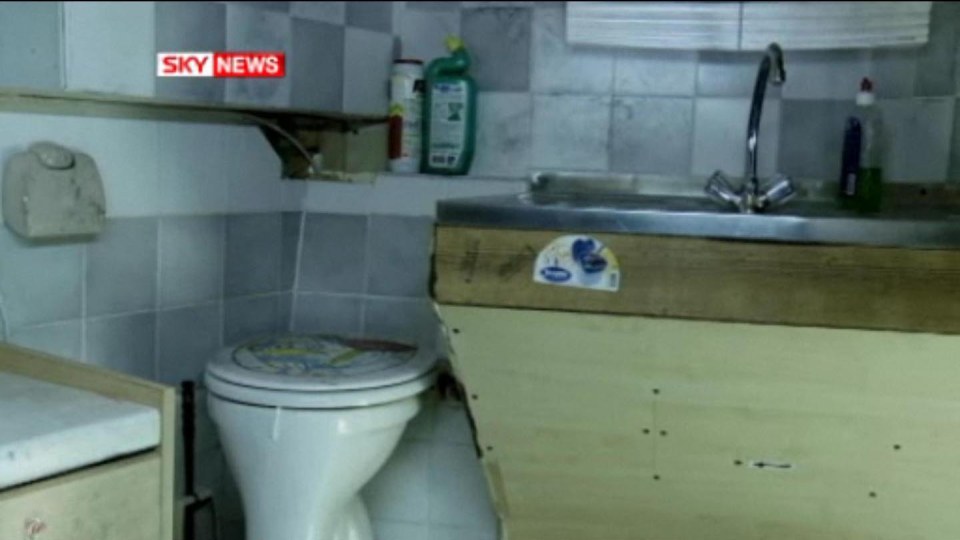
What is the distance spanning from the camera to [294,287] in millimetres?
1941

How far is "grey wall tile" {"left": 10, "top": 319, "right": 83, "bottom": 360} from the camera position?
1420 mm

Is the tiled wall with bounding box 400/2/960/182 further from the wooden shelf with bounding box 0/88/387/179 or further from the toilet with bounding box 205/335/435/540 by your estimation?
the toilet with bounding box 205/335/435/540

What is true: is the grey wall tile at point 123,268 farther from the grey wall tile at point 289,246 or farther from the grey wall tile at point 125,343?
the grey wall tile at point 289,246

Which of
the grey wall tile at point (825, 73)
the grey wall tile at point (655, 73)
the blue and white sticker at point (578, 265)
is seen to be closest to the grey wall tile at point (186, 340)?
the blue and white sticker at point (578, 265)

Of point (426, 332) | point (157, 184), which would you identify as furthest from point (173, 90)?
point (426, 332)

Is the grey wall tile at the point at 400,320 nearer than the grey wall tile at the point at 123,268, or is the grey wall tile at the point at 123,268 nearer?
the grey wall tile at the point at 123,268

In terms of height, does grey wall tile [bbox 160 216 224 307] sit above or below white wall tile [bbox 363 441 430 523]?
above

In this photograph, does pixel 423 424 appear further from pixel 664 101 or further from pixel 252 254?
pixel 664 101

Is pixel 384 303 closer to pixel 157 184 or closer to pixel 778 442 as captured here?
pixel 157 184

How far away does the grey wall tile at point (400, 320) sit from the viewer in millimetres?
1866

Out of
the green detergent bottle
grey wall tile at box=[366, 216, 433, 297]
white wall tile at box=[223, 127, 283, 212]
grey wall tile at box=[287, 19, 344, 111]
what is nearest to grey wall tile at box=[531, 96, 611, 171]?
the green detergent bottle

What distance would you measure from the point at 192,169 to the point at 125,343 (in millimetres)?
308

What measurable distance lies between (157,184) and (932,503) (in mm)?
1218

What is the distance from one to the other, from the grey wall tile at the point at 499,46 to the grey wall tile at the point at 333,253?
362 millimetres
